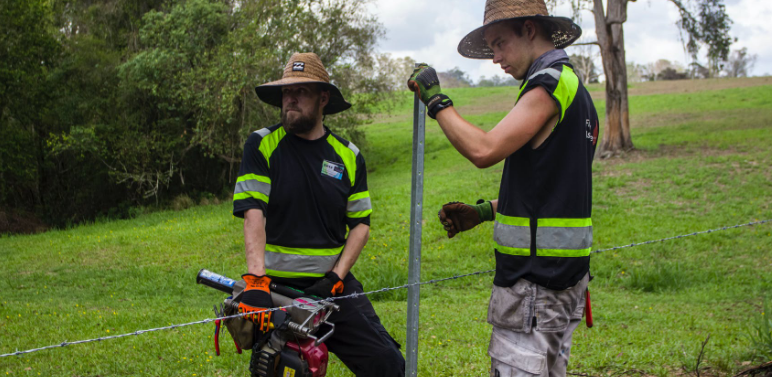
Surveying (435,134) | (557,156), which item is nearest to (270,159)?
(557,156)

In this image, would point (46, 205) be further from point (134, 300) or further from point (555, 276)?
point (555, 276)

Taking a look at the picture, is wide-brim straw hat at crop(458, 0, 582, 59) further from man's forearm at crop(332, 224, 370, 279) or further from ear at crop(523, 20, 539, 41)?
man's forearm at crop(332, 224, 370, 279)

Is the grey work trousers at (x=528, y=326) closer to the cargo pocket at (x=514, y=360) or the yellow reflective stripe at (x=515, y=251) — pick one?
the cargo pocket at (x=514, y=360)

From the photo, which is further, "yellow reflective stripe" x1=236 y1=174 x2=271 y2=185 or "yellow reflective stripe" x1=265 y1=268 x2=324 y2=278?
"yellow reflective stripe" x1=265 y1=268 x2=324 y2=278

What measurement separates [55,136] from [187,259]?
13.1m

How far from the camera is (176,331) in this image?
6.56 metres

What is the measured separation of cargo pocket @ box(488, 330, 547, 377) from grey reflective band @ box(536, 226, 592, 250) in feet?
1.38

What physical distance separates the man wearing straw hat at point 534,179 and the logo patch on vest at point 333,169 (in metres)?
1.09

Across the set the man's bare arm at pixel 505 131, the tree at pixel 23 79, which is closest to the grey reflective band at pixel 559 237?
the man's bare arm at pixel 505 131

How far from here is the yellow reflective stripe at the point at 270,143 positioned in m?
3.39

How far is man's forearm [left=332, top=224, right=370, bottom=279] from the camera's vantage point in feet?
11.5

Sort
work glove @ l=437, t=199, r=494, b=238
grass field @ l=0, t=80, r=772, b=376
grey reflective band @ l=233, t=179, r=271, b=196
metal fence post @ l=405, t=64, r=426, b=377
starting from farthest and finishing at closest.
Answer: grass field @ l=0, t=80, r=772, b=376, grey reflective band @ l=233, t=179, r=271, b=196, work glove @ l=437, t=199, r=494, b=238, metal fence post @ l=405, t=64, r=426, b=377

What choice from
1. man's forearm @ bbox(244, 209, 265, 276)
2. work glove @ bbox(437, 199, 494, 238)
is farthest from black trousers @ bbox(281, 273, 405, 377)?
work glove @ bbox(437, 199, 494, 238)

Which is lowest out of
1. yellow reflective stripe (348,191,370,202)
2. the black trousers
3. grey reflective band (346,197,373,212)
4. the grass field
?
the grass field
